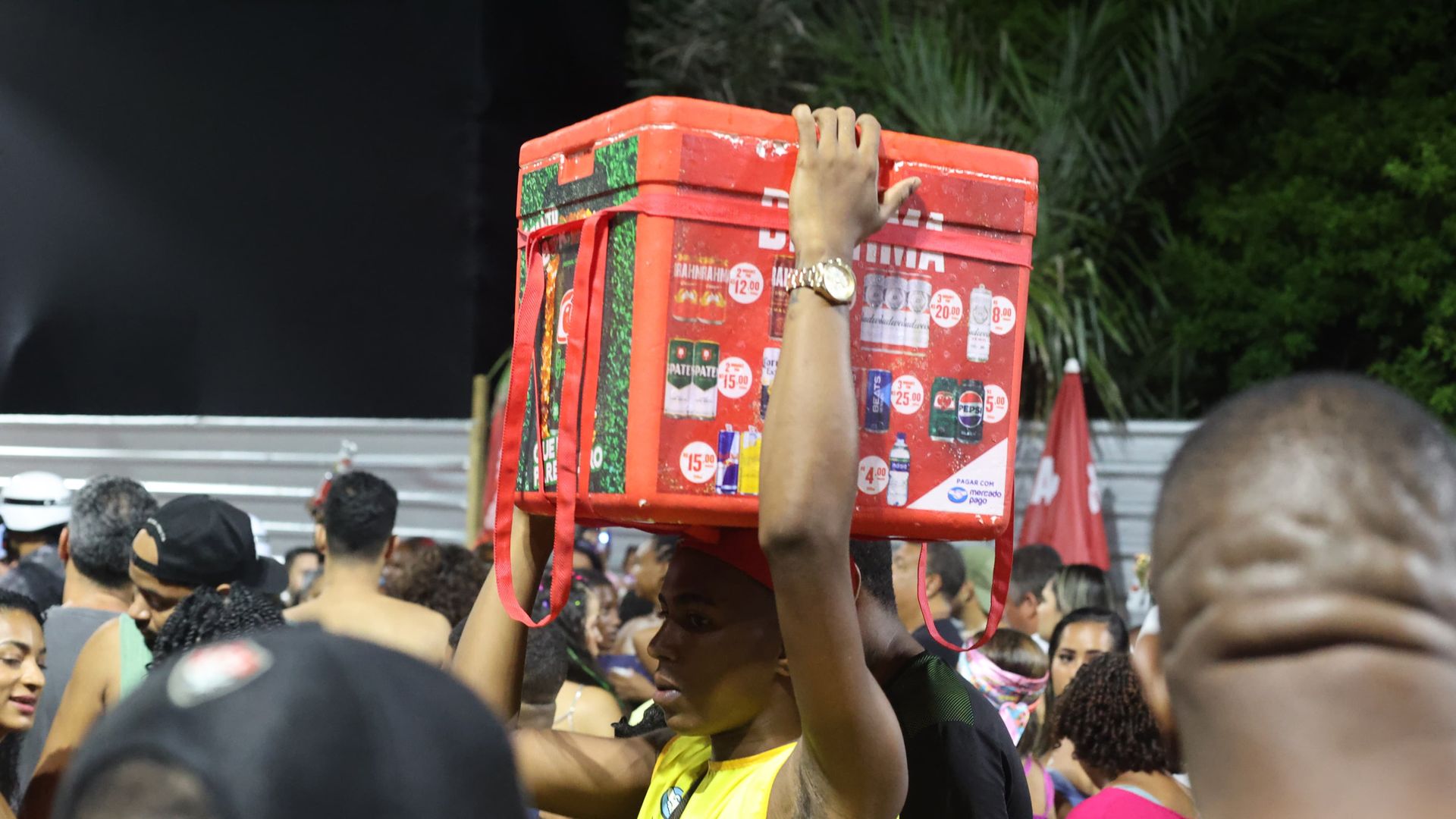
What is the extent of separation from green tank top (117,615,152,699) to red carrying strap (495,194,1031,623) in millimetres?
2183

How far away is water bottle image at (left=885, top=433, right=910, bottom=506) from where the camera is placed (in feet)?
7.27

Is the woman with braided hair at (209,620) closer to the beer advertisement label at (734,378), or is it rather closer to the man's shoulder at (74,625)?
the man's shoulder at (74,625)

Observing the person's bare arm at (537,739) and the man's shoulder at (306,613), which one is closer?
the person's bare arm at (537,739)

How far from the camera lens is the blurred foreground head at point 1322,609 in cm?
117

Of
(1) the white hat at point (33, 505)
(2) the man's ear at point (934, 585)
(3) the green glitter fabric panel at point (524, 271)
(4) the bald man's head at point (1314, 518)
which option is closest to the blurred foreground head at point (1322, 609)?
(4) the bald man's head at point (1314, 518)

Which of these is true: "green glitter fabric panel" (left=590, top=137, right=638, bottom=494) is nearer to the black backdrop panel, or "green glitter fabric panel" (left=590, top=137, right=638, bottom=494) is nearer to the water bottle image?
the water bottle image

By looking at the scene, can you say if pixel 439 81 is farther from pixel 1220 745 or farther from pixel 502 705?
pixel 1220 745

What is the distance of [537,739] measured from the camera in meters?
2.73

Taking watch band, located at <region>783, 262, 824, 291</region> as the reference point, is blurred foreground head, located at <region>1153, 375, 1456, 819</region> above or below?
below

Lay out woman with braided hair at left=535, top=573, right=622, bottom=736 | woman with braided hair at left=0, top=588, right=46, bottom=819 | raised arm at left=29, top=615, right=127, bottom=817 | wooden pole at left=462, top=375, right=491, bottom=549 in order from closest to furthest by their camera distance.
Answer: woman with braided hair at left=0, top=588, right=46, bottom=819, raised arm at left=29, top=615, right=127, bottom=817, woman with braided hair at left=535, top=573, right=622, bottom=736, wooden pole at left=462, top=375, right=491, bottom=549

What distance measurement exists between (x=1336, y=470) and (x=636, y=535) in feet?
32.3

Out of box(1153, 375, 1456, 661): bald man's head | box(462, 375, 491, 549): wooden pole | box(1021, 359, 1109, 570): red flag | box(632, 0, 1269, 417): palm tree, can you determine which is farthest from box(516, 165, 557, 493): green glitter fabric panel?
box(632, 0, 1269, 417): palm tree

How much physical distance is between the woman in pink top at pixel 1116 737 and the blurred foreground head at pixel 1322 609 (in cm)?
217

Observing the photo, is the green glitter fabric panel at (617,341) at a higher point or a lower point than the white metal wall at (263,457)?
higher
